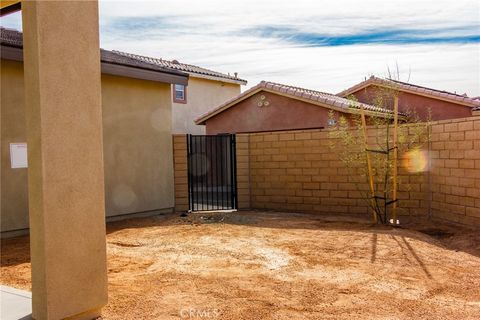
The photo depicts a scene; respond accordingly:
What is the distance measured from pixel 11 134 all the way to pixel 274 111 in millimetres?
9391

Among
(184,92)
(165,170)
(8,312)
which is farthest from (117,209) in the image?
(184,92)

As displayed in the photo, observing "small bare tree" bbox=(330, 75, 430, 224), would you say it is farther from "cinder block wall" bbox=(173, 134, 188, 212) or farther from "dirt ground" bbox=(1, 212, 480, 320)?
"cinder block wall" bbox=(173, 134, 188, 212)

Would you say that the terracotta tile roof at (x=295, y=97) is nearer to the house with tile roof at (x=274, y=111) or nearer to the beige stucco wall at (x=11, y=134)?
the house with tile roof at (x=274, y=111)

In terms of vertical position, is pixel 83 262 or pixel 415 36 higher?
pixel 415 36

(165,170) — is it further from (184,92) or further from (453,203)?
(184,92)

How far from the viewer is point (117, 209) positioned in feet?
32.9

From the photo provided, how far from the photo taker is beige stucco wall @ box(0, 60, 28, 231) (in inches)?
→ 316

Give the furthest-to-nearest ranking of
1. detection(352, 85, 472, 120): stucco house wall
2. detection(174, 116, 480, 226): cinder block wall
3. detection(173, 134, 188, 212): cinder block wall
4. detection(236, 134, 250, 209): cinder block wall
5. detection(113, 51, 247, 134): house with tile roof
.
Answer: detection(113, 51, 247, 134): house with tile roof → detection(352, 85, 472, 120): stucco house wall → detection(236, 134, 250, 209): cinder block wall → detection(173, 134, 188, 212): cinder block wall → detection(174, 116, 480, 226): cinder block wall

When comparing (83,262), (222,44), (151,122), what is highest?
(222,44)

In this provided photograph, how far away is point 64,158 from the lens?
3.75 m

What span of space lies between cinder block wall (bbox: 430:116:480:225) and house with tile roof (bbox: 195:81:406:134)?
180 inches

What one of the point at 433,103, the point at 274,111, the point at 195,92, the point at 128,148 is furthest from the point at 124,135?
the point at 433,103

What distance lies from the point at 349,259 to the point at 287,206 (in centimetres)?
502

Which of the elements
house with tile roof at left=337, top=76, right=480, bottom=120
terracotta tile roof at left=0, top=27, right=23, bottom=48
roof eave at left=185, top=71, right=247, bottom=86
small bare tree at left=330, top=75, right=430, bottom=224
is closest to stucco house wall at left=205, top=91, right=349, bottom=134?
house with tile roof at left=337, top=76, right=480, bottom=120
